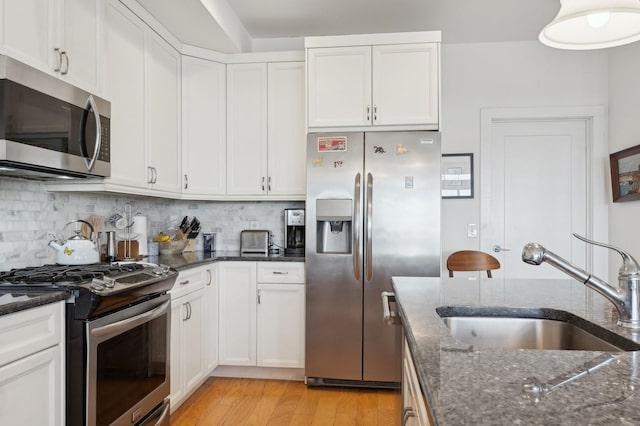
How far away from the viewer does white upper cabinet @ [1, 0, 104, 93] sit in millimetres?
1641

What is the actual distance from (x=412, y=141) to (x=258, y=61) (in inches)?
54.6

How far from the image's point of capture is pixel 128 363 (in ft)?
6.10

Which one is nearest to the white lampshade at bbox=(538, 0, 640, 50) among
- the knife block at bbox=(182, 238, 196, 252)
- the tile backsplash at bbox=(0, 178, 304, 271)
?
the tile backsplash at bbox=(0, 178, 304, 271)

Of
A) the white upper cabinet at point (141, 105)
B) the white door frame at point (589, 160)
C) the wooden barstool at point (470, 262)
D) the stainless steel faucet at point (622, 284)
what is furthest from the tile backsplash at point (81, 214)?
the stainless steel faucet at point (622, 284)

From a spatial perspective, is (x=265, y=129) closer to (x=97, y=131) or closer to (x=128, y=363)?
(x=97, y=131)

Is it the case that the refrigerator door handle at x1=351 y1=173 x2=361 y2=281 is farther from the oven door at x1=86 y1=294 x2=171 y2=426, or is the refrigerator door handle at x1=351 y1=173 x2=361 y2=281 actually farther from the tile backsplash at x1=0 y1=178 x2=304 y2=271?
the oven door at x1=86 y1=294 x2=171 y2=426

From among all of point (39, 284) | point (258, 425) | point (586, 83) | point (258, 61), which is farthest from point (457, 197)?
point (39, 284)

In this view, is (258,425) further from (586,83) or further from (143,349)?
(586,83)

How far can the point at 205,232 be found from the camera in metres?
3.66

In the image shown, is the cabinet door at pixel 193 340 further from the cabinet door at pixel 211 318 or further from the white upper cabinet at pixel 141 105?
the white upper cabinet at pixel 141 105

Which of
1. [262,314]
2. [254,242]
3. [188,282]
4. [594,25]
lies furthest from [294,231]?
[594,25]

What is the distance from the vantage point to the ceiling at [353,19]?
2.93 m

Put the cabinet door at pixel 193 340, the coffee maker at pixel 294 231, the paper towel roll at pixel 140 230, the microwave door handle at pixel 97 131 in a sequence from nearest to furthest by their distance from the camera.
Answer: the microwave door handle at pixel 97 131, the cabinet door at pixel 193 340, the paper towel roll at pixel 140 230, the coffee maker at pixel 294 231

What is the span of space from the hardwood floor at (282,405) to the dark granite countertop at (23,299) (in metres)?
1.32
